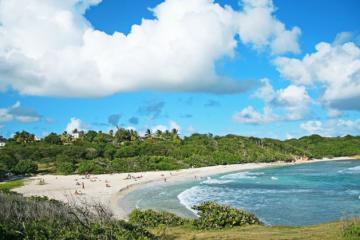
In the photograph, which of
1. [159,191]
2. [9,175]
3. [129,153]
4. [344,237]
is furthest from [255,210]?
[129,153]

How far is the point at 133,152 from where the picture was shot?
109 metres

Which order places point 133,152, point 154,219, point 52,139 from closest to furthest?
point 154,219
point 133,152
point 52,139

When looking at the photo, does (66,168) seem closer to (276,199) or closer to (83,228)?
(276,199)

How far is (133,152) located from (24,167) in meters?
30.8

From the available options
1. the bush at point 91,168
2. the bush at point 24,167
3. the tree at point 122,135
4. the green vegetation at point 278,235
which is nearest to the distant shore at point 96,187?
the bush at point 24,167

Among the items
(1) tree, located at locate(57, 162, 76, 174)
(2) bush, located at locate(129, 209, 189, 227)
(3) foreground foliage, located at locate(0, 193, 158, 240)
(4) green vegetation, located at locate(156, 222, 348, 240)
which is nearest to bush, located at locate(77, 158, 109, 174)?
(1) tree, located at locate(57, 162, 76, 174)

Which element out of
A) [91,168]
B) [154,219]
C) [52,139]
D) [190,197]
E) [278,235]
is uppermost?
[52,139]

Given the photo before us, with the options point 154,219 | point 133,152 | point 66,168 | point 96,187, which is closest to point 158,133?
point 133,152

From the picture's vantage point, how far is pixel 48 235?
13969 millimetres

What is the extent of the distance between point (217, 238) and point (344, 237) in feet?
15.6

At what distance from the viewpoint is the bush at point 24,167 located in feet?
273

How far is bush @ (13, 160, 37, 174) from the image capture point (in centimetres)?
8319

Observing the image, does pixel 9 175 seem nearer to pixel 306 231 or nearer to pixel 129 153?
pixel 129 153

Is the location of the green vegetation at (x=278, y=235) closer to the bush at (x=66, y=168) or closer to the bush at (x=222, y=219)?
the bush at (x=222, y=219)
